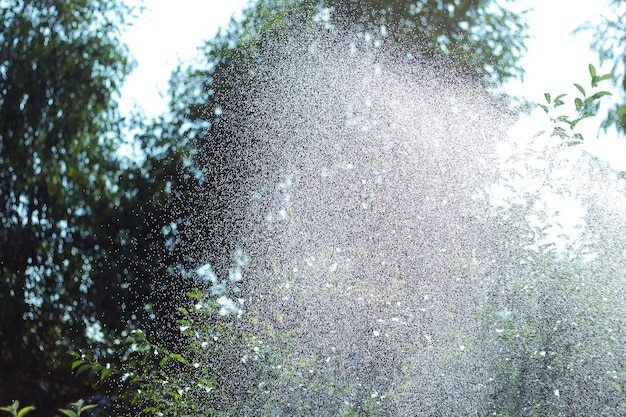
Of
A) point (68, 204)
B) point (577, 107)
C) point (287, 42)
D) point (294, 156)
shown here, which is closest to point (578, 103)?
point (577, 107)

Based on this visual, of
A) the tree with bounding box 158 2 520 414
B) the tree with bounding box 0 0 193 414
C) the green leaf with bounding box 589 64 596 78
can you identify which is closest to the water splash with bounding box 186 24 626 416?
the tree with bounding box 158 2 520 414

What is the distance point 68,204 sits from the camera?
6859 millimetres

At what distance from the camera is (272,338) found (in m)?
2.46

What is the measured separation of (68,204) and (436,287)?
5505 millimetres

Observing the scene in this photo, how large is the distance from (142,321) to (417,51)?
333 centimetres

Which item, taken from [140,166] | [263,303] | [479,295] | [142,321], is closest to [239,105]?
[140,166]

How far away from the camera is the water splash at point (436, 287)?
2229 millimetres

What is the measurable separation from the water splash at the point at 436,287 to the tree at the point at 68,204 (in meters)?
2.60

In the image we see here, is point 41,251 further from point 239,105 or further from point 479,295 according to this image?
point 479,295

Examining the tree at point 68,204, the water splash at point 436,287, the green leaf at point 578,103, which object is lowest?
the water splash at point 436,287

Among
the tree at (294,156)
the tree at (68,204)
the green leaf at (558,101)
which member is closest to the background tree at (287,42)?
the tree at (294,156)

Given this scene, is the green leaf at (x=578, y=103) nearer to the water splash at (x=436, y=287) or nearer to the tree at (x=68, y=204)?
the water splash at (x=436, y=287)

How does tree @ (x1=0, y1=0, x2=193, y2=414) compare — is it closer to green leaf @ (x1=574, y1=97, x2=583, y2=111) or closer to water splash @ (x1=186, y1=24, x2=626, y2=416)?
water splash @ (x1=186, y1=24, x2=626, y2=416)

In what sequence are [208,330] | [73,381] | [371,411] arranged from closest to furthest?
[371,411] → [208,330] → [73,381]
